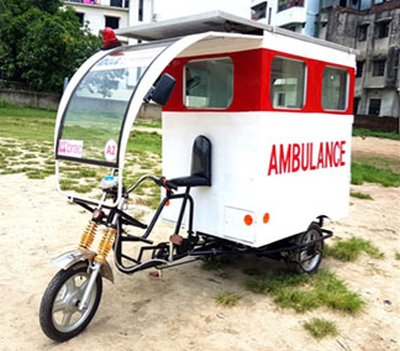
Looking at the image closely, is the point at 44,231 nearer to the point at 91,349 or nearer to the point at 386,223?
the point at 91,349

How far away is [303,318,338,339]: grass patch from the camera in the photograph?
3367 mm

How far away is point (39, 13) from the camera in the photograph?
89.1ft

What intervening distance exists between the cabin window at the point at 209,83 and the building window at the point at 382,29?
3047cm

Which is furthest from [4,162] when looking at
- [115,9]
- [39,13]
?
[115,9]

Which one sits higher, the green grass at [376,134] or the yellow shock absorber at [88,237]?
the yellow shock absorber at [88,237]

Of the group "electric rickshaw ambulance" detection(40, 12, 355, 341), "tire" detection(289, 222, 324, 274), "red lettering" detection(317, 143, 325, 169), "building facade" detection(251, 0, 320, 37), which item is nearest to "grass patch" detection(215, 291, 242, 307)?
"electric rickshaw ambulance" detection(40, 12, 355, 341)

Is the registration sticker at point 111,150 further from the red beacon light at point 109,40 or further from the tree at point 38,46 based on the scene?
the tree at point 38,46

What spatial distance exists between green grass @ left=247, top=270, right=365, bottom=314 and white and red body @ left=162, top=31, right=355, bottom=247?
1.56 feet

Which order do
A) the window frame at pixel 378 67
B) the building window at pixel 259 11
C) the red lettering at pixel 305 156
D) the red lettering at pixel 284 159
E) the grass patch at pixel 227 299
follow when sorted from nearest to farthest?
the grass patch at pixel 227 299 < the red lettering at pixel 284 159 < the red lettering at pixel 305 156 < the window frame at pixel 378 67 < the building window at pixel 259 11

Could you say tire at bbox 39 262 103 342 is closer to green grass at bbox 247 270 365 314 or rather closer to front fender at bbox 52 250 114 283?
front fender at bbox 52 250 114 283

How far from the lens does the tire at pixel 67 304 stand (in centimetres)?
296

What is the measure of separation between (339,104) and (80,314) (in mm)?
3306

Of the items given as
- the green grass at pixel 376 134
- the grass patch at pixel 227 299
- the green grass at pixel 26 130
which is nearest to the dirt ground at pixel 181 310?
the grass patch at pixel 227 299

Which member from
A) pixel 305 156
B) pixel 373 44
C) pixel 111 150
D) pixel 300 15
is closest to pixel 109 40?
pixel 111 150
